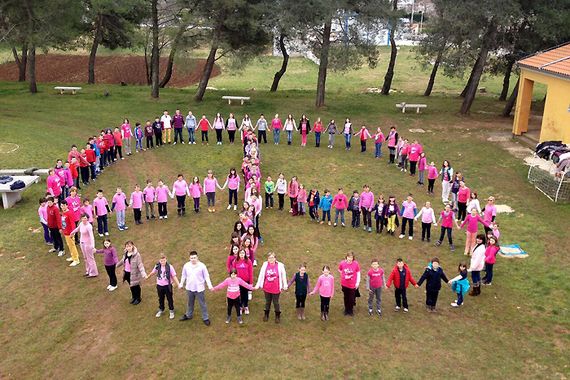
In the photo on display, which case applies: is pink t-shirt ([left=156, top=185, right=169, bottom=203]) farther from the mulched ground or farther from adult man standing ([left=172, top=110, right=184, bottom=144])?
the mulched ground

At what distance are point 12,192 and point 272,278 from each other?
10.9 m

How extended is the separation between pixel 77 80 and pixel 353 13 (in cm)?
3077

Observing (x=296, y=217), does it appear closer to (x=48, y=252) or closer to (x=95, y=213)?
(x=95, y=213)

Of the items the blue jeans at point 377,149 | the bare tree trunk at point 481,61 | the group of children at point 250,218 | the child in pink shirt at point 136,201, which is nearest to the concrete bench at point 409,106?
the bare tree trunk at point 481,61

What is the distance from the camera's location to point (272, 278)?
34.8 feet

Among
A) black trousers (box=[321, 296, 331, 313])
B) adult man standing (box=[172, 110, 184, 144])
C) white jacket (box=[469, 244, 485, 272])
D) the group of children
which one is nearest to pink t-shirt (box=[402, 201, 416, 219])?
the group of children

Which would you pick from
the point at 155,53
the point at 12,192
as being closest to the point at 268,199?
the point at 12,192

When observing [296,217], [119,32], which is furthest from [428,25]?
[119,32]

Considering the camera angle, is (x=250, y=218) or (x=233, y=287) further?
(x=250, y=218)

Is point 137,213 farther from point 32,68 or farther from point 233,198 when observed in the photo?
point 32,68

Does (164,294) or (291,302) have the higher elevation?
(164,294)

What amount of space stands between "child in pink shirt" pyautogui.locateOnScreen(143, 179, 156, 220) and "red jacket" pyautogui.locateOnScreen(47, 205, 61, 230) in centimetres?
290

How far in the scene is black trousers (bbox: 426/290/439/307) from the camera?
11305 millimetres

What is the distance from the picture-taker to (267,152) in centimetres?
2322
